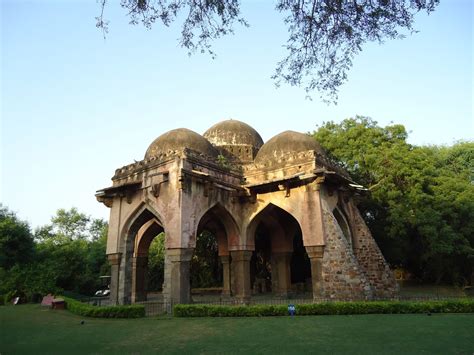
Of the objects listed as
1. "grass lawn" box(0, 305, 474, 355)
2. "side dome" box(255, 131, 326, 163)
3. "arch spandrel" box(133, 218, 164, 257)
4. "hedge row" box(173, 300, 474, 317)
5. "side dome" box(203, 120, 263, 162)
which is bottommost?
"grass lawn" box(0, 305, 474, 355)

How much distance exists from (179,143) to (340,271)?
9.67 m

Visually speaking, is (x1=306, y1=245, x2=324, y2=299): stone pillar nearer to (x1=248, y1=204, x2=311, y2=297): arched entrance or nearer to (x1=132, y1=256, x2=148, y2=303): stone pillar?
(x1=248, y1=204, x2=311, y2=297): arched entrance

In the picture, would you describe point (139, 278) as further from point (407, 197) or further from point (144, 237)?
point (407, 197)

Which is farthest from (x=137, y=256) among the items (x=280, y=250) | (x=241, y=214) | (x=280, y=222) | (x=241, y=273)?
(x=280, y=222)

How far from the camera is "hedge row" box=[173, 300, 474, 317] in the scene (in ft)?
37.6

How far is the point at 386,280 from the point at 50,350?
43.3 ft

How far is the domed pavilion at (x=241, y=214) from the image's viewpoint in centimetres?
1335

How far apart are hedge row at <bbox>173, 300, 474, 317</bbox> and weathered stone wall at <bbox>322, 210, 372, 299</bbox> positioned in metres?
1.19

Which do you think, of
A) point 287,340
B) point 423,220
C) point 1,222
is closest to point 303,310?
point 287,340

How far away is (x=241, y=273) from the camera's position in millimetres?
15914

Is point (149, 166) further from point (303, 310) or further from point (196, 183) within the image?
point (303, 310)

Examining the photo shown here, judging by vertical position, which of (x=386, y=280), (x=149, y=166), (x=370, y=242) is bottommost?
(x=386, y=280)

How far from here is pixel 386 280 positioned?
1530cm

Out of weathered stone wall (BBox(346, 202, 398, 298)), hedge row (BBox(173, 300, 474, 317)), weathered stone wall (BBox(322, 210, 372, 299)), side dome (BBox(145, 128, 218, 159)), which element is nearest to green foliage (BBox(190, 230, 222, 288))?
side dome (BBox(145, 128, 218, 159))
